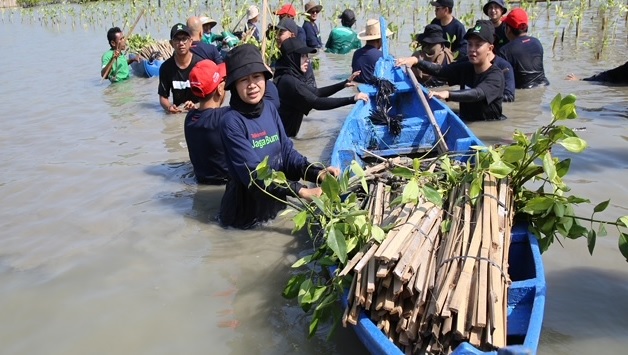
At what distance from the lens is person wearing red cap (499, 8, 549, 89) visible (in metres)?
8.03

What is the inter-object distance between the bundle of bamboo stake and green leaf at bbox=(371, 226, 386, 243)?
3 cm

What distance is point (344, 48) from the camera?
44.0 ft

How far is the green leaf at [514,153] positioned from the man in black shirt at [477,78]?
9.72 ft

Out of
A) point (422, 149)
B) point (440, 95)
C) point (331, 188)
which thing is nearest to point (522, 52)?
point (440, 95)

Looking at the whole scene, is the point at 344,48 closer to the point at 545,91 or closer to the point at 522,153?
the point at 545,91

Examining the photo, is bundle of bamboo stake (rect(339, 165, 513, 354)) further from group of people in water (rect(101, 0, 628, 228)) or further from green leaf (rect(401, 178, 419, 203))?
group of people in water (rect(101, 0, 628, 228))

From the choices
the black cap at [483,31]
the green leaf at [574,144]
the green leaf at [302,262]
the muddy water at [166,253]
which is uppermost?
the black cap at [483,31]

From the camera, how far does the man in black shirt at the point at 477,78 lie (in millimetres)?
6117

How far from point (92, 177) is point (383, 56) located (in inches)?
153

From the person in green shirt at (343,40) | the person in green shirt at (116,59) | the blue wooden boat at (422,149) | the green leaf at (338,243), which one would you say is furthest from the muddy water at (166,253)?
the person in green shirt at (343,40)

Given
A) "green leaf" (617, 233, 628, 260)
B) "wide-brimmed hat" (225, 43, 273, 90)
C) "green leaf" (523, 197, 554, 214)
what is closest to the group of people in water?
"wide-brimmed hat" (225, 43, 273, 90)

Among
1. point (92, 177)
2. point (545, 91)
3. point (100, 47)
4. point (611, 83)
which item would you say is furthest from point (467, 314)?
point (100, 47)

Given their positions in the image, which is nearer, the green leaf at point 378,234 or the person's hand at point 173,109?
the green leaf at point 378,234

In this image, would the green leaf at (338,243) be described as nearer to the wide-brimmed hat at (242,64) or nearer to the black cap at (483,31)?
the wide-brimmed hat at (242,64)
